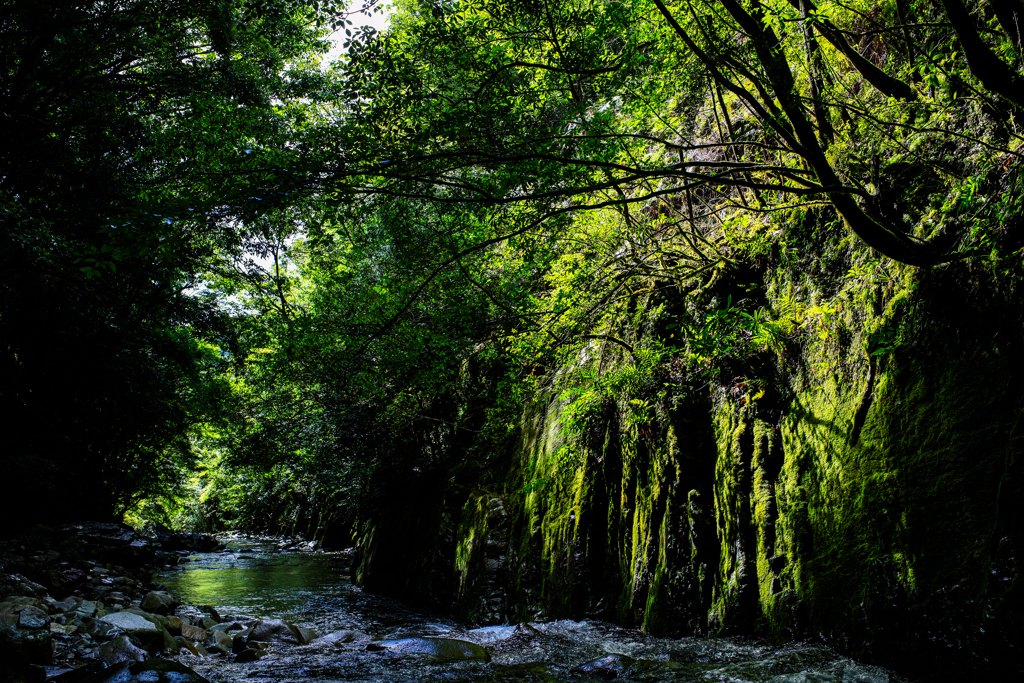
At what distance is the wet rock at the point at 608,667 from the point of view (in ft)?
12.6

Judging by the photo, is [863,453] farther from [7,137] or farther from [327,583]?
[327,583]

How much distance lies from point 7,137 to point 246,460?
25.7 ft

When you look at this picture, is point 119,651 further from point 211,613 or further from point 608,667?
point 608,667

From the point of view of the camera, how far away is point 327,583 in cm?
1166

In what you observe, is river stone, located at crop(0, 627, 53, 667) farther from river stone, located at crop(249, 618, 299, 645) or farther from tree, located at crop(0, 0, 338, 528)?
tree, located at crop(0, 0, 338, 528)

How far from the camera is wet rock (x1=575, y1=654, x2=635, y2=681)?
3829 millimetres

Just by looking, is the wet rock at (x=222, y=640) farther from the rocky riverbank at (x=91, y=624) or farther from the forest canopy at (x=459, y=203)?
the forest canopy at (x=459, y=203)

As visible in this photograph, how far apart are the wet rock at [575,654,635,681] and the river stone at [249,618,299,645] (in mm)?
3931

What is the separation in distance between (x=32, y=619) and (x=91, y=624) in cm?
106

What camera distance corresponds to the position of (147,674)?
12.0 ft

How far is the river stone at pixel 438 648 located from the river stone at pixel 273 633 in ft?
3.83

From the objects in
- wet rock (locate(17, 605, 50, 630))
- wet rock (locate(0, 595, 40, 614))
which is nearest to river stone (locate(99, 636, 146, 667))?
wet rock (locate(17, 605, 50, 630))

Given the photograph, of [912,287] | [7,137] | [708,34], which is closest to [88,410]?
[7,137]

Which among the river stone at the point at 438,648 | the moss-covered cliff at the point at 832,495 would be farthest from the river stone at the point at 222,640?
the moss-covered cliff at the point at 832,495
